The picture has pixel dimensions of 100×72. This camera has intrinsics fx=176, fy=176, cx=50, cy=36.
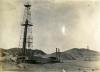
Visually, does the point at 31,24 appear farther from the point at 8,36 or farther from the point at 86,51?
the point at 86,51

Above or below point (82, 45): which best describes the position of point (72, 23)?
above

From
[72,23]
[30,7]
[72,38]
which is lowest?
[72,38]

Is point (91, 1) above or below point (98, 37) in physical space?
above

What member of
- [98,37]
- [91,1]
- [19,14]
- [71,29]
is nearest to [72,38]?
[71,29]

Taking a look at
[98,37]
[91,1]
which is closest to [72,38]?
[98,37]

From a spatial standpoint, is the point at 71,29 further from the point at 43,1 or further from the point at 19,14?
the point at 19,14

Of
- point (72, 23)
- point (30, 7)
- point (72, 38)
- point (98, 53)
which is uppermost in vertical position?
point (30, 7)
